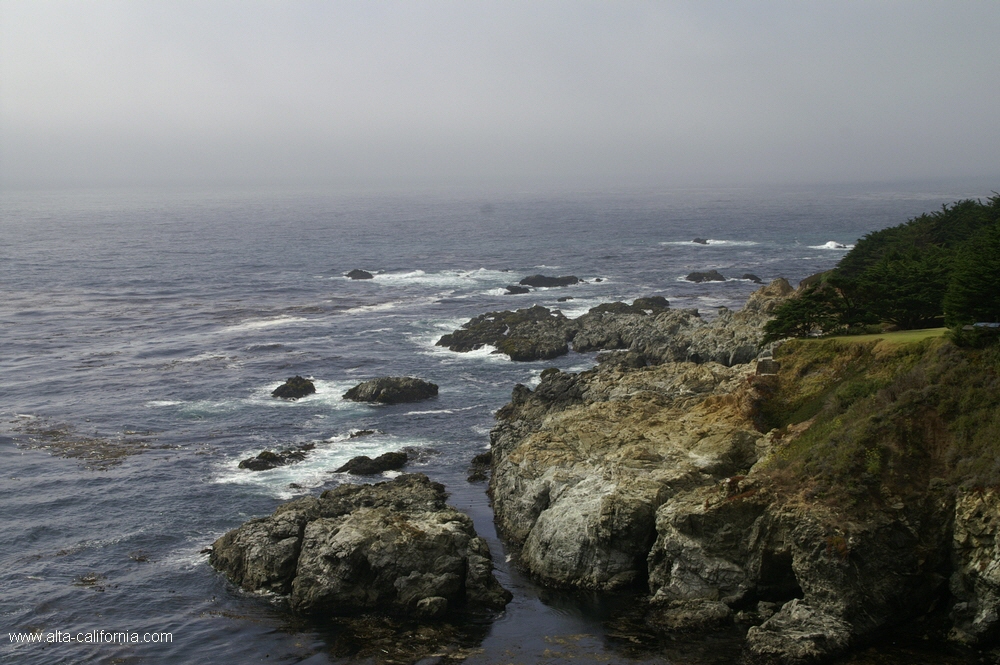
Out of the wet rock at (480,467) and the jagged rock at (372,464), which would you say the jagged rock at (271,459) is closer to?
the jagged rock at (372,464)

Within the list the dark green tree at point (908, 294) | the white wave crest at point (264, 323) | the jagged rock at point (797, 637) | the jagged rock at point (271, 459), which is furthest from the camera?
the white wave crest at point (264, 323)

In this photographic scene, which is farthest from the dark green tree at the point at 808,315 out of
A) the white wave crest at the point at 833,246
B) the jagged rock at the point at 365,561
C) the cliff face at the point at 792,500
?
the white wave crest at the point at 833,246

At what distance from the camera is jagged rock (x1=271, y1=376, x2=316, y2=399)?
61.7m

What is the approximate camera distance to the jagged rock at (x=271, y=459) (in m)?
47.6

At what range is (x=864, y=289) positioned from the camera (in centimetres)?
4519

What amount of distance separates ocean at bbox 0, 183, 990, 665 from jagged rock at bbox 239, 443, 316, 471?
3.14 feet

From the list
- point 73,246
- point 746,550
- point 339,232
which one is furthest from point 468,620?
point 339,232

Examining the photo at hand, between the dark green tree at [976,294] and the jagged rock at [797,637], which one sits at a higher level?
the dark green tree at [976,294]

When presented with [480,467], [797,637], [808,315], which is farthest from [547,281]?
[797,637]

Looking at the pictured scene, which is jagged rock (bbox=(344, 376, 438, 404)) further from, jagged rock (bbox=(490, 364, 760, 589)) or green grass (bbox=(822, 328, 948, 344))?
green grass (bbox=(822, 328, 948, 344))

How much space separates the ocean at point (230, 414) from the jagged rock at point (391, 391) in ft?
4.18

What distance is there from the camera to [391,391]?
197ft

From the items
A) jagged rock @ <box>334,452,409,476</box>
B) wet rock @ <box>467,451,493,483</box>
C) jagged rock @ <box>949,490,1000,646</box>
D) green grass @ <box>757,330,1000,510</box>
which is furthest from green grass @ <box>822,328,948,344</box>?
jagged rock @ <box>334,452,409,476</box>

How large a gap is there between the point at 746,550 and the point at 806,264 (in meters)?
100
